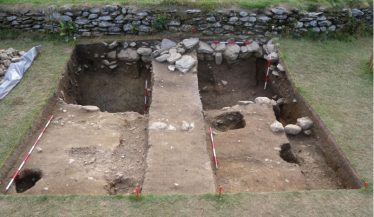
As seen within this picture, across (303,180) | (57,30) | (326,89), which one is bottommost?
(303,180)

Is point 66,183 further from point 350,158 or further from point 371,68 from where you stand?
point 371,68

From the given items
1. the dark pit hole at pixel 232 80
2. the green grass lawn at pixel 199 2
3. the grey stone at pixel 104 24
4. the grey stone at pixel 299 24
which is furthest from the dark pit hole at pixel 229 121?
the grey stone at pixel 104 24

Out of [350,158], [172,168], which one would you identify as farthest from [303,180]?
[172,168]

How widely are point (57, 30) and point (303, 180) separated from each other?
25.2 ft

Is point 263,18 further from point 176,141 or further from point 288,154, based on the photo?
point 176,141

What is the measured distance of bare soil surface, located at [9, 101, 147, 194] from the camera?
6.70 metres

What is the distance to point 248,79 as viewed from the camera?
10922 mm

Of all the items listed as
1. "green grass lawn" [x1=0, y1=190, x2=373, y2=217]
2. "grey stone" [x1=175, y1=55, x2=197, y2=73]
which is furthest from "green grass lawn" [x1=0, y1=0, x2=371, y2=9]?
"green grass lawn" [x1=0, y1=190, x2=373, y2=217]

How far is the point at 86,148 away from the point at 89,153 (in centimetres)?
16

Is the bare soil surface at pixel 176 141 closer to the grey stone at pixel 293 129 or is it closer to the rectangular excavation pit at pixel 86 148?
the rectangular excavation pit at pixel 86 148

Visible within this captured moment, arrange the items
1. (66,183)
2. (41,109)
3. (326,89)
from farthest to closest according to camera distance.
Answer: (326,89) → (41,109) → (66,183)

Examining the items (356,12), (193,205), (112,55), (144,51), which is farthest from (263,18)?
(193,205)

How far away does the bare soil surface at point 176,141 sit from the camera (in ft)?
21.4

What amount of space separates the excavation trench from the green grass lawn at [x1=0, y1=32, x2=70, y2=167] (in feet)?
1.06
